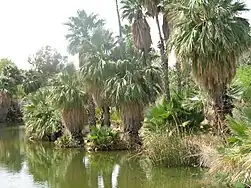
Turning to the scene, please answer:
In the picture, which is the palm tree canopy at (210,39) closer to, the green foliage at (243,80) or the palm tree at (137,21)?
the green foliage at (243,80)

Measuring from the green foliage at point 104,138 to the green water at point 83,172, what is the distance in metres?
0.62

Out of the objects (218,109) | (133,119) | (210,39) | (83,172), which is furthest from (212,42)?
(133,119)

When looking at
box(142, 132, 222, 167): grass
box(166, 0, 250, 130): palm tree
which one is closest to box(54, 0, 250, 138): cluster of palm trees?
box(166, 0, 250, 130): palm tree

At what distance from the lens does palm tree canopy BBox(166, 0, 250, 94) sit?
16.3 m

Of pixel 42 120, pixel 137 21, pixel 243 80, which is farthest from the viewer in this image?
pixel 137 21

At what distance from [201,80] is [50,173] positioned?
755 centimetres

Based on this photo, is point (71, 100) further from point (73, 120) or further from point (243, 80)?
point (243, 80)

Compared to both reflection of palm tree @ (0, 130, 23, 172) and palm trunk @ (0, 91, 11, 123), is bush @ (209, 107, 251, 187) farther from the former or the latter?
palm trunk @ (0, 91, 11, 123)

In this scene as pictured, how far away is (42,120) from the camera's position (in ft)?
100

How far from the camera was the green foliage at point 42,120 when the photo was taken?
96.6ft

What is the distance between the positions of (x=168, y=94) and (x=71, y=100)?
5.98m

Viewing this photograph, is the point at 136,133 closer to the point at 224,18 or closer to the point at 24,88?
the point at 224,18

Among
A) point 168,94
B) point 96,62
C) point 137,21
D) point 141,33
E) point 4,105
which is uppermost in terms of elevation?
point 137,21

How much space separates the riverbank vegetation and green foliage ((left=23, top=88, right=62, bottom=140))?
0.08m
